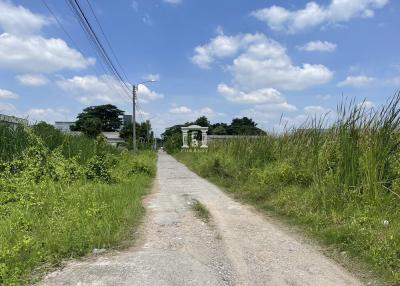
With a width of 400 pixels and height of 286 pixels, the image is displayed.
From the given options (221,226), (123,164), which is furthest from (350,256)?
(123,164)

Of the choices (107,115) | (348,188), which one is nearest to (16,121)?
(348,188)

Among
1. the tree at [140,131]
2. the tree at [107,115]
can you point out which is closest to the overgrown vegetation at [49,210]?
the tree at [140,131]

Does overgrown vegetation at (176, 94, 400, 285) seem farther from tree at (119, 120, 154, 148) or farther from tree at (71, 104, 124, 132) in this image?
tree at (71, 104, 124, 132)

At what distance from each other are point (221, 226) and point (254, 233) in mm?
793

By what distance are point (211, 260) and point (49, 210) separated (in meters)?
3.59

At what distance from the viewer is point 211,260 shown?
5934 mm

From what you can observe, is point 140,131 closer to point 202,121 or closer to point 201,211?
point 202,121

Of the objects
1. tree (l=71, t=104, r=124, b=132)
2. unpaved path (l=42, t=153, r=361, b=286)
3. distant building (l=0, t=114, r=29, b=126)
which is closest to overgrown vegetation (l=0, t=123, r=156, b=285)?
distant building (l=0, t=114, r=29, b=126)

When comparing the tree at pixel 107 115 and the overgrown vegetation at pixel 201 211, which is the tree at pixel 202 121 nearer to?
the tree at pixel 107 115

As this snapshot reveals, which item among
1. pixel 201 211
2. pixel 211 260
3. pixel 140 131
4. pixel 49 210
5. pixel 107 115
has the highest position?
pixel 107 115

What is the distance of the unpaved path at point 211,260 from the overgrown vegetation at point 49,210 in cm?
43

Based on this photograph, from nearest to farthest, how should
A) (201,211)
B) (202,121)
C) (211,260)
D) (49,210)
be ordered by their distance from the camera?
(211,260), (49,210), (201,211), (202,121)

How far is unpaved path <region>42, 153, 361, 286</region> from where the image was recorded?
513 centimetres

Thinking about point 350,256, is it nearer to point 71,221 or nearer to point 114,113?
point 71,221
